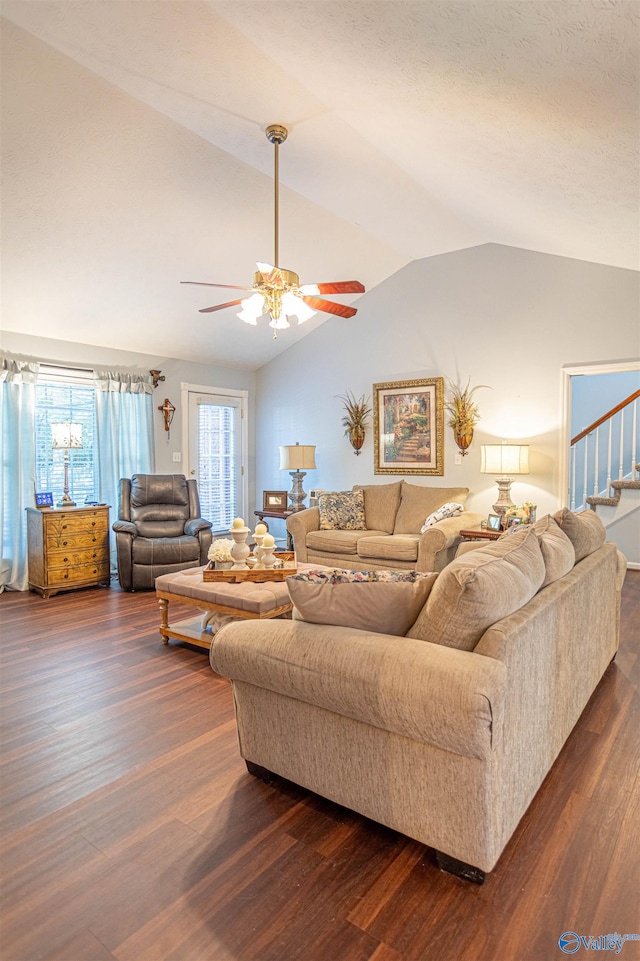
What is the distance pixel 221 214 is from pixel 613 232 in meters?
2.85

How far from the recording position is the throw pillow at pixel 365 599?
1800 mm

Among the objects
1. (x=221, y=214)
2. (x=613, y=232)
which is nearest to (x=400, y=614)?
(x=613, y=232)

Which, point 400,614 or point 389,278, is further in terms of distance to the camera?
point 389,278

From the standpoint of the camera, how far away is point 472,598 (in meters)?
1.61

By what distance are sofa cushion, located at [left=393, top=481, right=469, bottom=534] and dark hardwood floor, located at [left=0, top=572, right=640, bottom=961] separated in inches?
110

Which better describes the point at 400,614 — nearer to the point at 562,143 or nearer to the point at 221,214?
the point at 562,143

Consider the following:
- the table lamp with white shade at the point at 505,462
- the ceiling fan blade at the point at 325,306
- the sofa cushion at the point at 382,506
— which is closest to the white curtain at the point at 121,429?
the sofa cushion at the point at 382,506

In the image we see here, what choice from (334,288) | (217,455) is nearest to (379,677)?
(334,288)

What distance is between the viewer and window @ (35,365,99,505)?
524 centimetres

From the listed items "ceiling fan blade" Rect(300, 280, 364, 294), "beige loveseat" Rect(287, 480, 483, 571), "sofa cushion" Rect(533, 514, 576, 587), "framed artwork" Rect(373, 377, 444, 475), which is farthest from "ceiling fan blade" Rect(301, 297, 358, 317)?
"framed artwork" Rect(373, 377, 444, 475)

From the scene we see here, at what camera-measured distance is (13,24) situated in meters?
2.52

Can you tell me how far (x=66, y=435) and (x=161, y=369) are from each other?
1598 millimetres

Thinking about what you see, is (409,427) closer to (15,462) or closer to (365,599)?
(15,462)

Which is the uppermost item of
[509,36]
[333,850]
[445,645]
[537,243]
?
[537,243]
